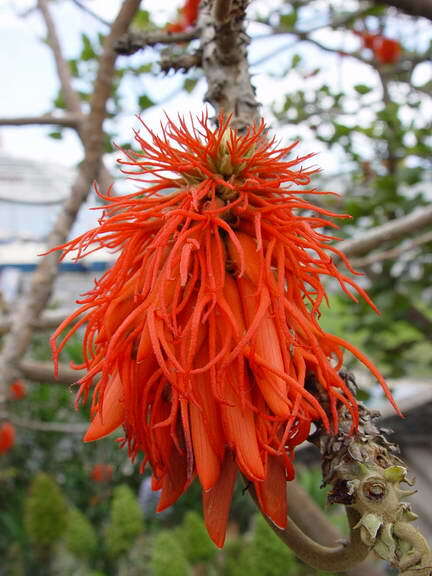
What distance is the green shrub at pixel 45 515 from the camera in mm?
2258

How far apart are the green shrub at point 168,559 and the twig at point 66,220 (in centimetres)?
110

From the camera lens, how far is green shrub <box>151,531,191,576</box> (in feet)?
5.70

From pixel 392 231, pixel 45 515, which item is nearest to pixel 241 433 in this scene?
pixel 392 231

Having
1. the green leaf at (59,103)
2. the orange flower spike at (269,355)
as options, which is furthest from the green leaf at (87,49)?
the orange flower spike at (269,355)

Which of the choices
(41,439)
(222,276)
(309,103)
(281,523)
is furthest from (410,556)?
(41,439)

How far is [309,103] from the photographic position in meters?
1.70

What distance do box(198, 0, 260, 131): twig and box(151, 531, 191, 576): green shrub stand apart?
162 cm

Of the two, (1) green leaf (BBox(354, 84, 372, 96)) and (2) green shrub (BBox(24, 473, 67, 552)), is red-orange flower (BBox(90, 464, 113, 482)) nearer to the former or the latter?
(2) green shrub (BBox(24, 473, 67, 552))

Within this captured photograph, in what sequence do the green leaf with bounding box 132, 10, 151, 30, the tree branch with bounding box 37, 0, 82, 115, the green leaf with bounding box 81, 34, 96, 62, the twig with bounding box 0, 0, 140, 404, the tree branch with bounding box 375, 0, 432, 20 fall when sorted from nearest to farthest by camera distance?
1. the tree branch with bounding box 375, 0, 432, 20
2. the twig with bounding box 0, 0, 140, 404
3. the tree branch with bounding box 37, 0, 82, 115
4. the green leaf with bounding box 81, 34, 96, 62
5. the green leaf with bounding box 132, 10, 151, 30

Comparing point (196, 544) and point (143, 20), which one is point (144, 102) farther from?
point (196, 544)

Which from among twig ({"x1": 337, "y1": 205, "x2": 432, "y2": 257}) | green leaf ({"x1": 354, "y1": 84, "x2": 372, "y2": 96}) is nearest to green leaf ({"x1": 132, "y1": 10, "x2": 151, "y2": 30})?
green leaf ({"x1": 354, "y1": 84, "x2": 372, "y2": 96})

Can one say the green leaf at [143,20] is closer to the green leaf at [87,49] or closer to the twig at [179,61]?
the green leaf at [87,49]

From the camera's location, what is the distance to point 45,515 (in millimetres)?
2262

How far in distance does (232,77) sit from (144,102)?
83cm
